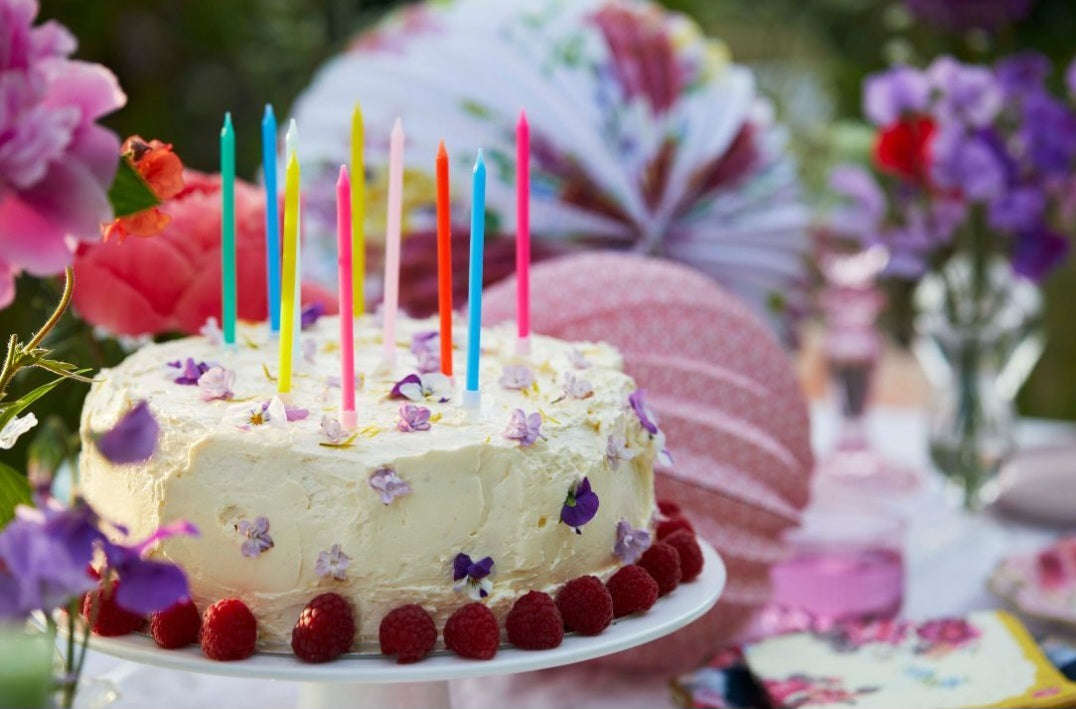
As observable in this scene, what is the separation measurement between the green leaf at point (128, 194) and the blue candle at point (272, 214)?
0.83ft

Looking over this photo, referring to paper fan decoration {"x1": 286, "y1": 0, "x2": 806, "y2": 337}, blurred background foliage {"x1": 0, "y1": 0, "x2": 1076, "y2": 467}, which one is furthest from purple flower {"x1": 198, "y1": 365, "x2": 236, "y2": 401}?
blurred background foliage {"x1": 0, "y1": 0, "x2": 1076, "y2": 467}

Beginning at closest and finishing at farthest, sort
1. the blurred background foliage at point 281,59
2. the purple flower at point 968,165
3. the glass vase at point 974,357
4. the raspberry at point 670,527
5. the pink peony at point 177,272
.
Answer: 1. the raspberry at point 670,527
2. the pink peony at point 177,272
3. the purple flower at point 968,165
4. the glass vase at point 974,357
5. the blurred background foliage at point 281,59

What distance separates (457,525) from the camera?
84 centimetres

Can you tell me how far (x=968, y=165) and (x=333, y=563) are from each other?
0.97 m

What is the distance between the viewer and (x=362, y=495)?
2.69 feet

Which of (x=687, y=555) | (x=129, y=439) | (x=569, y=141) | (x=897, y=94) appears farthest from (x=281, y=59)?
(x=129, y=439)

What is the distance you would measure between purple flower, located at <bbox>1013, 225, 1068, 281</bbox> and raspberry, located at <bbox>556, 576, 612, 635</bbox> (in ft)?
2.97

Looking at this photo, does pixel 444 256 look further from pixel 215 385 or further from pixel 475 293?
pixel 215 385

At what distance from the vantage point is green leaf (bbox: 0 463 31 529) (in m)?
0.80

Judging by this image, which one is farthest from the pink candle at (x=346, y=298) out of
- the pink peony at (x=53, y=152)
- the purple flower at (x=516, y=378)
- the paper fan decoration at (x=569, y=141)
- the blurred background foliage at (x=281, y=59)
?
the blurred background foliage at (x=281, y=59)

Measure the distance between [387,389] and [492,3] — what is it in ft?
2.88

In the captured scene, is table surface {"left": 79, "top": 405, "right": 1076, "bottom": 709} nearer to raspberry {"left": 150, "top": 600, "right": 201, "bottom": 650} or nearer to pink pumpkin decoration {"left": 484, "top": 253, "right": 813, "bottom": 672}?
pink pumpkin decoration {"left": 484, "top": 253, "right": 813, "bottom": 672}

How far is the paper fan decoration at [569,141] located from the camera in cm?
158

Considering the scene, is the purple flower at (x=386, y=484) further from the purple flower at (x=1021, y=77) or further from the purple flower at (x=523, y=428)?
the purple flower at (x=1021, y=77)
